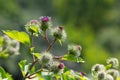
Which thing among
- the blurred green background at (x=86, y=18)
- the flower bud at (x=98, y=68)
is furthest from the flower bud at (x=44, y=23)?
the blurred green background at (x=86, y=18)

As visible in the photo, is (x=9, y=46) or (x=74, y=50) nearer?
(x=74, y=50)

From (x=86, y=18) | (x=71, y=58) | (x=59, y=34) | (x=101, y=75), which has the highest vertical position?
(x=86, y=18)

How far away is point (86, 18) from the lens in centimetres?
4062

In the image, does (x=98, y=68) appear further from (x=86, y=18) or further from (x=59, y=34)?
(x=86, y=18)

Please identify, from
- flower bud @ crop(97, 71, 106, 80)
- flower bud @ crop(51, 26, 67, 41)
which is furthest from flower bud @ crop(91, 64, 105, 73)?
flower bud @ crop(51, 26, 67, 41)

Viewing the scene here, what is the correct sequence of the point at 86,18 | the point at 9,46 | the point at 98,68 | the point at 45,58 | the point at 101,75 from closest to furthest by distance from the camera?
the point at 45,58 < the point at 101,75 < the point at 98,68 < the point at 9,46 < the point at 86,18

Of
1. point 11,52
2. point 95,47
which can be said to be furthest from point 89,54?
point 11,52

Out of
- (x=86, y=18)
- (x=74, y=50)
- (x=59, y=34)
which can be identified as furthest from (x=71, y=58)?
(x=86, y=18)

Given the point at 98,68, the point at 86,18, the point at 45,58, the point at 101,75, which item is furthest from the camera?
the point at 86,18

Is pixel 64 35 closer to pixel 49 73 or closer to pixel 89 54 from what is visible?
pixel 49 73

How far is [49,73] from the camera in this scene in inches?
119

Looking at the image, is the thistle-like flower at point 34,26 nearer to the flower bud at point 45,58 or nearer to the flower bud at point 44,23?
the flower bud at point 44,23

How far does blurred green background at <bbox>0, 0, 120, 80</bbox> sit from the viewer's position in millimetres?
33406

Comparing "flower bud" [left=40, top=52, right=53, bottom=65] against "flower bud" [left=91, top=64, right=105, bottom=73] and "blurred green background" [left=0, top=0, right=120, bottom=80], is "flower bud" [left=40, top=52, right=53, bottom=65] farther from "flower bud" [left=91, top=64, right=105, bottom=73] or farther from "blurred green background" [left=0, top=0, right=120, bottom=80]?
"blurred green background" [left=0, top=0, right=120, bottom=80]
